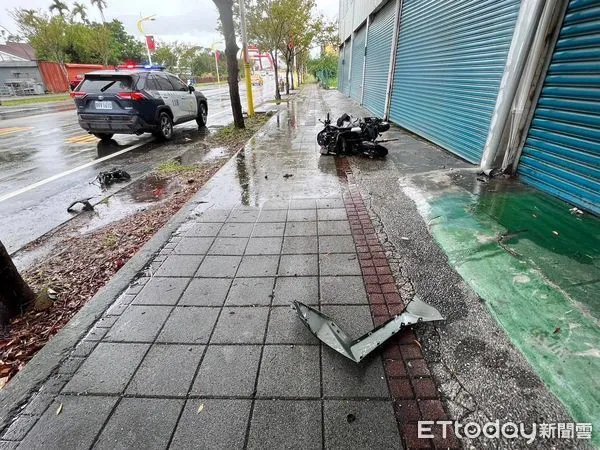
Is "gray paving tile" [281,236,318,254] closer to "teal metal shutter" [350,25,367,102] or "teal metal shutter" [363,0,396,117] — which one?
"teal metal shutter" [363,0,396,117]

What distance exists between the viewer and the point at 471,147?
242 inches

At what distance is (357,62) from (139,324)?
20493 millimetres

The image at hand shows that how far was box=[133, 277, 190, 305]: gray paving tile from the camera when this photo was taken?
2.70 meters

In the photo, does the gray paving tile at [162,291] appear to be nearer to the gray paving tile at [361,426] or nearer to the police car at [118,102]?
the gray paving tile at [361,426]

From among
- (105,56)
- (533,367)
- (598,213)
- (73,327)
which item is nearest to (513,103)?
(598,213)

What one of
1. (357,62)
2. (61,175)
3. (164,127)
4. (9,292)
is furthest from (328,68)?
(9,292)

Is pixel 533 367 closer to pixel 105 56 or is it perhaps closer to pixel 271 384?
pixel 271 384

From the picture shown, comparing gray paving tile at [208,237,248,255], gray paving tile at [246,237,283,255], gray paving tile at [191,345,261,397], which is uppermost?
gray paving tile at [191,345,261,397]

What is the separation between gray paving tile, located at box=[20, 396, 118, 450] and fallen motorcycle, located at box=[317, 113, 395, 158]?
638 centimetres

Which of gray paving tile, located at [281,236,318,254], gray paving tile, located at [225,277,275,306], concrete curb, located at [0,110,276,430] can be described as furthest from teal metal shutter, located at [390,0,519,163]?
concrete curb, located at [0,110,276,430]

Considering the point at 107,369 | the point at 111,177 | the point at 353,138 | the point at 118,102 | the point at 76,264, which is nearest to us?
the point at 107,369

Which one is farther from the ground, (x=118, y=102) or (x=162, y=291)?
(x=118, y=102)

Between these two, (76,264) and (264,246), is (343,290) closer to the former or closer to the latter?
(264,246)

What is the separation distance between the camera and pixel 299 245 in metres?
3.51
